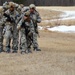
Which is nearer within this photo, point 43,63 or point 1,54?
point 43,63

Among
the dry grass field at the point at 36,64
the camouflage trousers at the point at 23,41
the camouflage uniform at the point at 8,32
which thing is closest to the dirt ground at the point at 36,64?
the dry grass field at the point at 36,64

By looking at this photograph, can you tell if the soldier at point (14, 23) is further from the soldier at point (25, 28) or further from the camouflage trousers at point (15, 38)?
the soldier at point (25, 28)

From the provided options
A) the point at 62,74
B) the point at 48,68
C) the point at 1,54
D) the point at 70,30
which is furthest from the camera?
the point at 70,30

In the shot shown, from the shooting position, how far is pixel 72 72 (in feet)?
41.5

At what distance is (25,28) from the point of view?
56.4ft

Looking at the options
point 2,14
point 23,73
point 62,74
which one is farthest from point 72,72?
point 2,14

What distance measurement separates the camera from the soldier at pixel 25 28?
55.4 feet

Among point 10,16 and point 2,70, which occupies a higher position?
point 10,16

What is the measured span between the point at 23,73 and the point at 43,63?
1817mm

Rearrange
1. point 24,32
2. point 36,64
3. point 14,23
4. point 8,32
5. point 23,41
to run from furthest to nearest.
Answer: point 14,23 → point 8,32 → point 24,32 → point 23,41 → point 36,64

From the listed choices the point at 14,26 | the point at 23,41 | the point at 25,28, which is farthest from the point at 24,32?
the point at 14,26

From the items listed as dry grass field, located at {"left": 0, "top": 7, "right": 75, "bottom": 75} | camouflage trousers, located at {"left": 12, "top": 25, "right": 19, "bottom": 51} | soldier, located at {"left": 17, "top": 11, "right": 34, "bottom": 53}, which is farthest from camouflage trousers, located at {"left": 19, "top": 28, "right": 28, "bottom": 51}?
dry grass field, located at {"left": 0, "top": 7, "right": 75, "bottom": 75}

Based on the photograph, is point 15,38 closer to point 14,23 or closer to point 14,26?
point 14,26

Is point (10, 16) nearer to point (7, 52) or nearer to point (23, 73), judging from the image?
point (7, 52)
